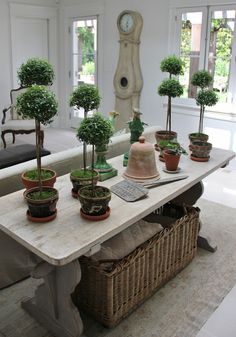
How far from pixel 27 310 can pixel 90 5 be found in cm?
492

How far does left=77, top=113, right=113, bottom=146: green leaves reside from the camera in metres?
1.58

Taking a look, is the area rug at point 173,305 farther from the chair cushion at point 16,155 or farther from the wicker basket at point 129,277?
the chair cushion at point 16,155

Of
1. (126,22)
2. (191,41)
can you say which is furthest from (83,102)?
(126,22)

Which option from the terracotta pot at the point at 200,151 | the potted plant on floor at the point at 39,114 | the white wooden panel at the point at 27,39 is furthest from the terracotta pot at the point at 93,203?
the white wooden panel at the point at 27,39

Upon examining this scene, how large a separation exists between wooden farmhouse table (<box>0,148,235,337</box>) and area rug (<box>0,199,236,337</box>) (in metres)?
0.11

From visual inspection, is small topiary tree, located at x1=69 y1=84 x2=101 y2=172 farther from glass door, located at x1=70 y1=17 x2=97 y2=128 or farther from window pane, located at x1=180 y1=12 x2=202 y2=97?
glass door, located at x1=70 y1=17 x2=97 y2=128

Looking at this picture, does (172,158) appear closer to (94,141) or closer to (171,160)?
(171,160)

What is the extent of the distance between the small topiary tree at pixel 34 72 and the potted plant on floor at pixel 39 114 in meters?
0.10

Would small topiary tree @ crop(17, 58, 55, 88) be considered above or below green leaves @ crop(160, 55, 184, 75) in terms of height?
below

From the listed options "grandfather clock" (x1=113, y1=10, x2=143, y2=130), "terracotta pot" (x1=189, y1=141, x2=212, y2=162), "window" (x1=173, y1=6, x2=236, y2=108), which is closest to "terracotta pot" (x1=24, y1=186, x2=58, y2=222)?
"terracotta pot" (x1=189, y1=141, x2=212, y2=162)

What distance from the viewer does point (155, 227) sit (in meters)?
2.12

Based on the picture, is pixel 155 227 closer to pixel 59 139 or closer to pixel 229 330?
pixel 229 330

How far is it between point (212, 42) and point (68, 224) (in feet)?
12.0

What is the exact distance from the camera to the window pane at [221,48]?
4301 mm
